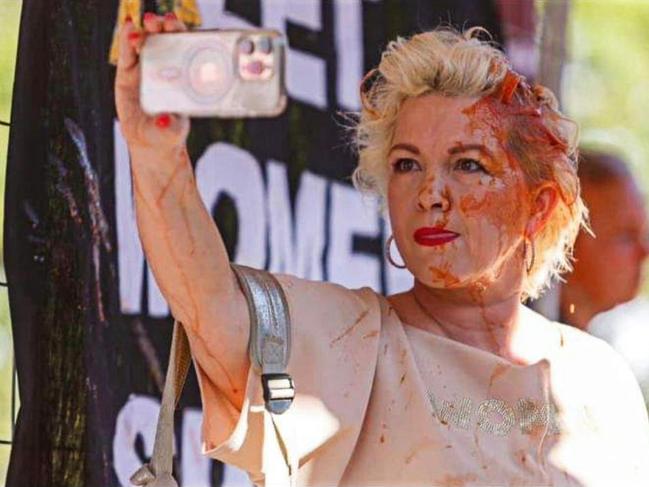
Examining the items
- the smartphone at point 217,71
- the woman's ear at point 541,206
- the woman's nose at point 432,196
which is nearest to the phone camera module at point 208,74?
the smartphone at point 217,71

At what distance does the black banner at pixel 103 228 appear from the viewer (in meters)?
3.09

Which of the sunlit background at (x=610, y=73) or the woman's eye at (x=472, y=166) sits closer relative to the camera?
the woman's eye at (x=472, y=166)

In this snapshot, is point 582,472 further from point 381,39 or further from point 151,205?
point 381,39

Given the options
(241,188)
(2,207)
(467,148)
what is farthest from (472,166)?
(2,207)

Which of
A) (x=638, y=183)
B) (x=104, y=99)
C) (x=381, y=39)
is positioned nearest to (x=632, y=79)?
(x=638, y=183)

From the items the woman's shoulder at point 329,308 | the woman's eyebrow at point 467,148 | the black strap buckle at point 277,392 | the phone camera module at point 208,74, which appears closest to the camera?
the phone camera module at point 208,74

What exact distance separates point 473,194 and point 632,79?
44.5 inches

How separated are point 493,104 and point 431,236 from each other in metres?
0.29

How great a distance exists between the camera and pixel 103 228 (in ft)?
10.4

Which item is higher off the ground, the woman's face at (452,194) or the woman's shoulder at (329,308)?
the woman's face at (452,194)

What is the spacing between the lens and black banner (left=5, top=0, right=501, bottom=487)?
3090 mm

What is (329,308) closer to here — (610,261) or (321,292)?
(321,292)

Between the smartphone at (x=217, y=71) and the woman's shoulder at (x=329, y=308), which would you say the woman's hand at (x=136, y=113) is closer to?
the smartphone at (x=217, y=71)

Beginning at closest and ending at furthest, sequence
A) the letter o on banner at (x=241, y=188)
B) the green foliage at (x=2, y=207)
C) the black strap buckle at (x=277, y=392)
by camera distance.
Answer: the black strap buckle at (x=277, y=392) < the green foliage at (x=2, y=207) < the letter o on banner at (x=241, y=188)
